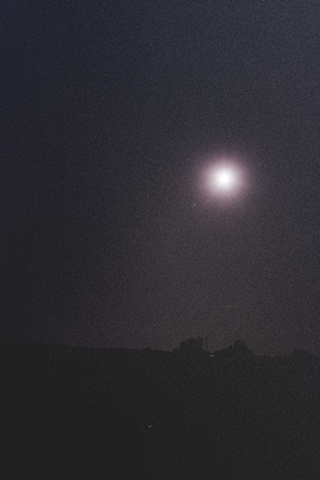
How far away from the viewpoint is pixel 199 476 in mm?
14734

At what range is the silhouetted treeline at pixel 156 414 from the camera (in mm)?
13281

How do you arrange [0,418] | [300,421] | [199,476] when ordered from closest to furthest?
1. [0,418]
2. [199,476]
3. [300,421]

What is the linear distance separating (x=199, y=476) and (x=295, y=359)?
217 inches

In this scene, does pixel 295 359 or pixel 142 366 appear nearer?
pixel 142 366

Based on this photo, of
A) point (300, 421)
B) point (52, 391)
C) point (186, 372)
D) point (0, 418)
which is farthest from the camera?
point (300, 421)

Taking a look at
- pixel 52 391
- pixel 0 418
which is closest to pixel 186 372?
pixel 52 391

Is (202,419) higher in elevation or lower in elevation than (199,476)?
higher

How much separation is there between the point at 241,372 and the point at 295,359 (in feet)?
7.90

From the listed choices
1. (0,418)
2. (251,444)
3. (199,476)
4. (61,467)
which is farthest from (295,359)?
(0,418)

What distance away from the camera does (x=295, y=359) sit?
17969mm

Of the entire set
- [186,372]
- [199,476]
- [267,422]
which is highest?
[186,372]

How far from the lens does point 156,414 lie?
49.1ft

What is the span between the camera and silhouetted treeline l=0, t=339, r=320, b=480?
43.6 feet

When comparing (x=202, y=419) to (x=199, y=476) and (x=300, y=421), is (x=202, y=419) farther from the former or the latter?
(x=300, y=421)
